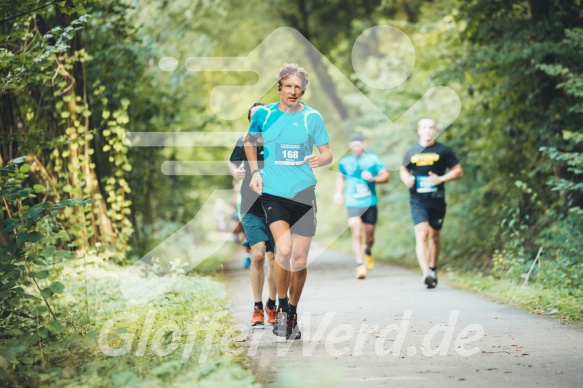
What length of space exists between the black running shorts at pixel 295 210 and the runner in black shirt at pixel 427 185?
4.58m

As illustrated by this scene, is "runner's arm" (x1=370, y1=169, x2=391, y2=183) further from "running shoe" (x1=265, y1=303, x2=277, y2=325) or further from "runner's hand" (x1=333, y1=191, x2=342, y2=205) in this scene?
"running shoe" (x1=265, y1=303, x2=277, y2=325)

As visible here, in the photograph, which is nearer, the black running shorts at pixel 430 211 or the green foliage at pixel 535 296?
the green foliage at pixel 535 296

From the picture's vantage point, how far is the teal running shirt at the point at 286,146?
7637 millimetres

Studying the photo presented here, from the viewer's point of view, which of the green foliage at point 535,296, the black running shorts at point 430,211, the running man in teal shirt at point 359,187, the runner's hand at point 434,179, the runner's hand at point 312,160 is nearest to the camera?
the runner's hand at point 312,160

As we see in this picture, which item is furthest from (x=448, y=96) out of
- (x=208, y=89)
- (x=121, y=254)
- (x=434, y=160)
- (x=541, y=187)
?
(x=208, y=89)

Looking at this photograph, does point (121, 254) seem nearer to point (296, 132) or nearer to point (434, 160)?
point (434, 160)

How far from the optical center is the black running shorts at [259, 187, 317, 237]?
25.1ft

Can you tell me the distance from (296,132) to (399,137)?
533 inches

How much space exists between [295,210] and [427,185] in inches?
191

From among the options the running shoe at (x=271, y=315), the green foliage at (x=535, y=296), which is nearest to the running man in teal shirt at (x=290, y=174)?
the running shoe at (x=271, y=315)

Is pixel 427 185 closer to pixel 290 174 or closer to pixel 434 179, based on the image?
pixel 434 179

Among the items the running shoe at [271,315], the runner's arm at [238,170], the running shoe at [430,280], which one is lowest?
the running shoe at [430,280]

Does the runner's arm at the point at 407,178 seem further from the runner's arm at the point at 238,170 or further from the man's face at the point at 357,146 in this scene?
the runner's arm at the point at 238,170

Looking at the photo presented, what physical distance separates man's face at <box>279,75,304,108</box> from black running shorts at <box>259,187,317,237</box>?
818mm
